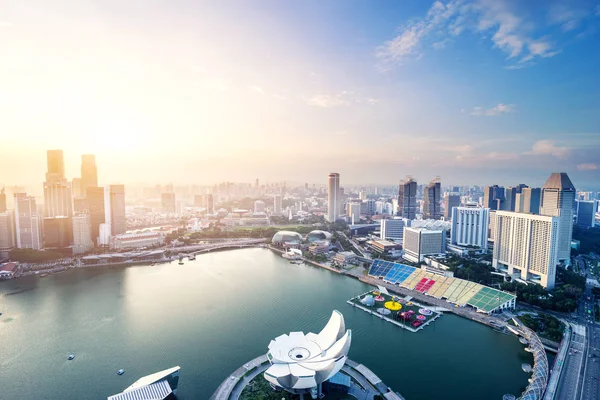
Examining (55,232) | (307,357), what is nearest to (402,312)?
(307,357)

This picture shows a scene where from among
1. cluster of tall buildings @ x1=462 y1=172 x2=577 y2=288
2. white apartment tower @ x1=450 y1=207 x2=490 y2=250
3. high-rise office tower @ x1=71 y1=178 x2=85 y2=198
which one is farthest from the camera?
high-rise office tower @ x1=71 y1=178 x2=85 y2=198

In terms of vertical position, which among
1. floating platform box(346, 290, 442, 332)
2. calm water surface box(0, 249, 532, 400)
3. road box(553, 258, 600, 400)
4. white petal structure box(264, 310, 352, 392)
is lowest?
calm water surface box(0, 249, 532, 400)

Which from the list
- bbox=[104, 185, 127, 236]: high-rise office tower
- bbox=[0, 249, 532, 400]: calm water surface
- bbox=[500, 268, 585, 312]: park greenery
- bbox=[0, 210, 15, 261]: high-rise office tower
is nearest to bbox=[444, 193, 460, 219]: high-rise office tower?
bbox=[500, 268, 585, 312]: park greenery

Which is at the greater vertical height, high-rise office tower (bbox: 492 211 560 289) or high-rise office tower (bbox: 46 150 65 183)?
high-rise office tower (bbox: 46 150 65 183)

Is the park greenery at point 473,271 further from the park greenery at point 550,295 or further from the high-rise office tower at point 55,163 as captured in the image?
the high-rise office tower at point 55,163

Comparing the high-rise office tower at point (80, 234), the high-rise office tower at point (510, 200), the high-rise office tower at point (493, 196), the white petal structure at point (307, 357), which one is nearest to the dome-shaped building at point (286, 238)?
the high-rise office tower at point (80, 234)

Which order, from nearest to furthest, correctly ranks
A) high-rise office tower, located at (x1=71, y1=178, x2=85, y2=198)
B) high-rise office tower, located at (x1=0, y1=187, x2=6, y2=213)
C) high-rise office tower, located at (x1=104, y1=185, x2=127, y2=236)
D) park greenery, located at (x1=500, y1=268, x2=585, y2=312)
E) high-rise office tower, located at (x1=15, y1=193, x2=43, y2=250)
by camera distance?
1. park greenery, located at (x1=500, y1=268, x2=585, y2=312)
2. high-rise office tower, located at (x1=15, y1=193, x2=43, y2=250)
3. high-rise office tower, located at (x1=0, y1=187, x2=6, y2=213)
4. high-rise office tower, located at (x1=104, y1=185, x2=127, y2=236)
5. high-rise office tower, located at (x1=71, y1=178, x2=85, y2=198)

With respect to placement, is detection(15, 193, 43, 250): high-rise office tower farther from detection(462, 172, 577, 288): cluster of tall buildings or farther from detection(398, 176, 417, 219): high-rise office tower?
detection(398, 176, 417, 219): high-rise office tower

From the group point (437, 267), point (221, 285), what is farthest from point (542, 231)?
point (221, 285)
